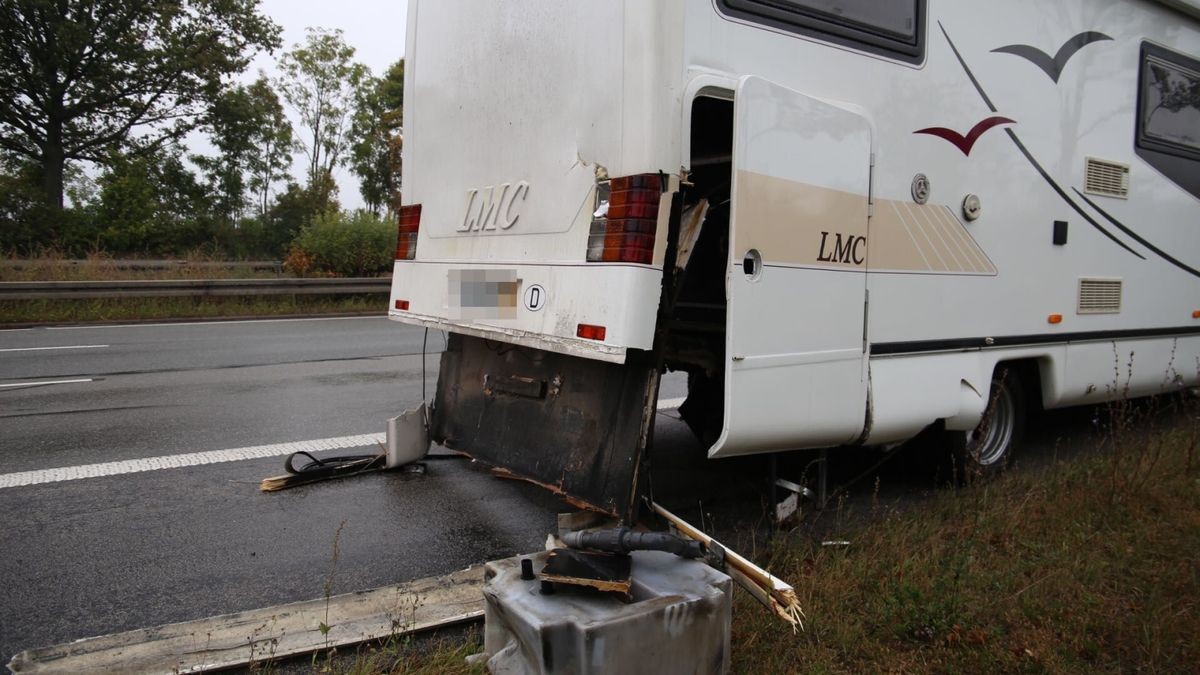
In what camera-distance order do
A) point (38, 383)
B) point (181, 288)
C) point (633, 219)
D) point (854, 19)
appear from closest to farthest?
point (633, 219), point (854, 19), point (38, 383), point (181, 288)

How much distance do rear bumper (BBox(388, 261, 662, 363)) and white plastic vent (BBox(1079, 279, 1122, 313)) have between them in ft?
11.7

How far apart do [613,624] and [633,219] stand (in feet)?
5.30

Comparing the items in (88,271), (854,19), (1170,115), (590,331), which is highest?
(1170,115)

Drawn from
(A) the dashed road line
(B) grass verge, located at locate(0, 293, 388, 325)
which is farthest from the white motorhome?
(B) grass verge, located at locate(0, 293, 388, 325)

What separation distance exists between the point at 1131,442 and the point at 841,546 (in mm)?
3267

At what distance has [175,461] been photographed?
17.2 ft

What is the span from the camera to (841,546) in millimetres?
3879

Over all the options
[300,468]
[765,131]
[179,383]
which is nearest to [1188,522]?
[765,131]

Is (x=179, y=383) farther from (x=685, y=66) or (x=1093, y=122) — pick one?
(x=1093, y=122)

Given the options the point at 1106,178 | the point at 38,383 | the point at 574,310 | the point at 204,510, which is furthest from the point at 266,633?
the point at 38,383

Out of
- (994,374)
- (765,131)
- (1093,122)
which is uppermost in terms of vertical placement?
(1093,122)

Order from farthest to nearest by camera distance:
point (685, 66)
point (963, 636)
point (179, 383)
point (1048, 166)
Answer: point (179, 383) < point (1048, 166) < point (685, 66) < point (963, 636)

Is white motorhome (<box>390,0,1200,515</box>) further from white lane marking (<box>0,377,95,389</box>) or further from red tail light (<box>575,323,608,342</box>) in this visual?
white lane marking (<box>0,377,95,389</box>)

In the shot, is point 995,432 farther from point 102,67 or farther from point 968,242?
point 102,67
